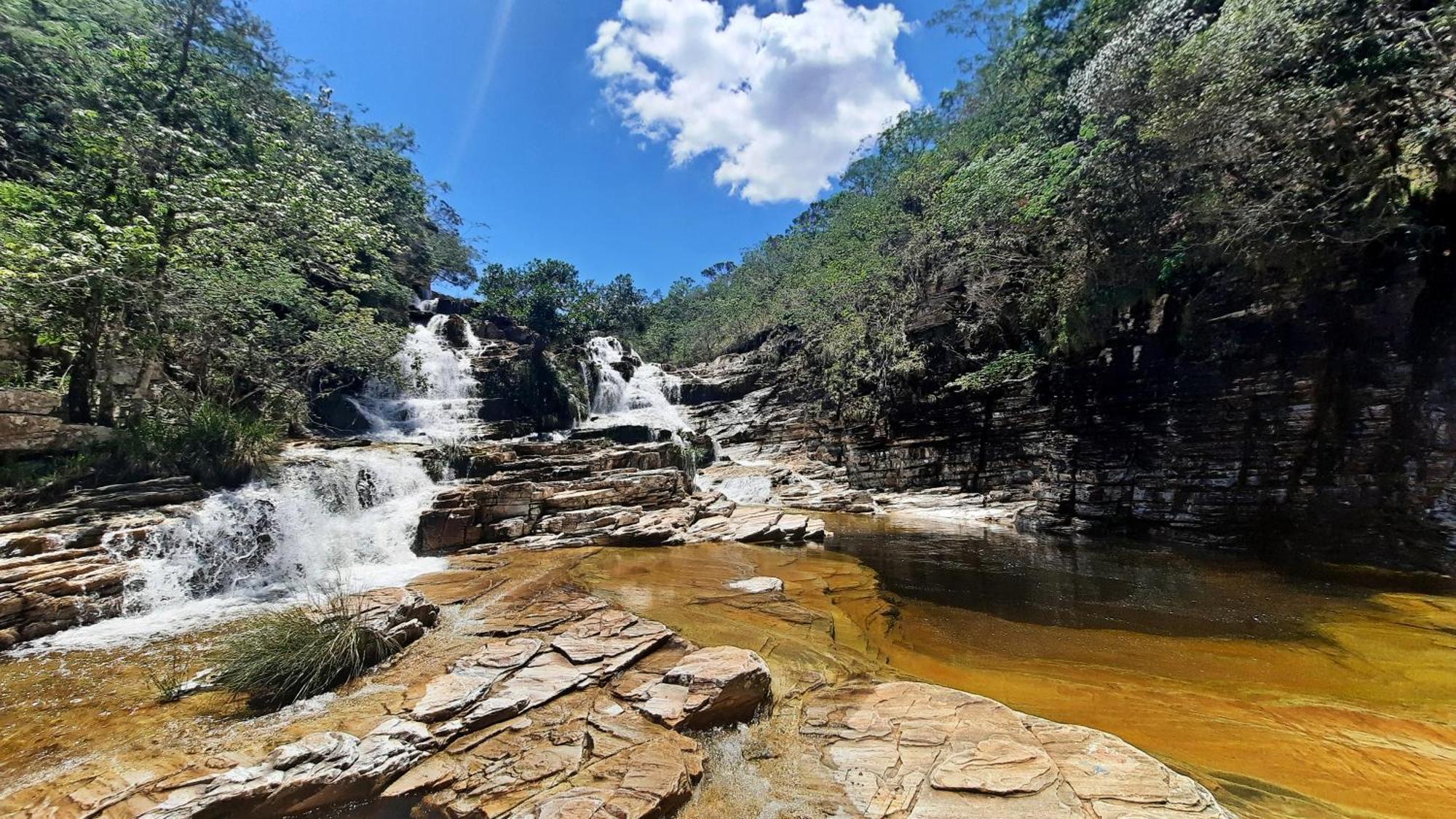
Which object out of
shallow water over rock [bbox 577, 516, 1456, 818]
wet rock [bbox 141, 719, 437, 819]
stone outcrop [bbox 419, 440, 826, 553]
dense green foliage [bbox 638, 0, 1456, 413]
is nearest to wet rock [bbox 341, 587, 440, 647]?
wet rock [bbox 141, 719, 437, 819]

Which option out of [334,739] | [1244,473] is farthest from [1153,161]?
[334,739]

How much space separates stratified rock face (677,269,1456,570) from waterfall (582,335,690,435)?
16311 mm

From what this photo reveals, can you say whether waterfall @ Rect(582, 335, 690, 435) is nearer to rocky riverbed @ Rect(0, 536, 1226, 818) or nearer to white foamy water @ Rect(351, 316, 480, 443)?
white foamy water @ Rect(351, 316, 480, 443)

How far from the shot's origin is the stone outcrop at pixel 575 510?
37.4 ft

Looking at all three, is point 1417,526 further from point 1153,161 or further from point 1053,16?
point 1053,16

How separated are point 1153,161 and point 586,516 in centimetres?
1647

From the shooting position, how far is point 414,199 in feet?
101

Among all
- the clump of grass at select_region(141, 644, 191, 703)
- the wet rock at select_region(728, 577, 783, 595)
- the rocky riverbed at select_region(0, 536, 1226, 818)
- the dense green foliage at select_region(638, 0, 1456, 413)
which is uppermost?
the dense green foliage at select_region(638, 0, 1456, 413)

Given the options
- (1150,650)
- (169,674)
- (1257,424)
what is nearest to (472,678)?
(169,674)

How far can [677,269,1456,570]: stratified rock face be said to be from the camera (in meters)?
8.39

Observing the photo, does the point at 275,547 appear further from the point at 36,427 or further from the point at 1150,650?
the point at 1150,650

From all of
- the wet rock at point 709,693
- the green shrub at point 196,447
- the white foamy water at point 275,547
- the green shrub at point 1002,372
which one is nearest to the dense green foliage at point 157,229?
the green shrub at point 196,447

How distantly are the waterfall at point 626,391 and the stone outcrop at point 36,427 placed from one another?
17.1 m

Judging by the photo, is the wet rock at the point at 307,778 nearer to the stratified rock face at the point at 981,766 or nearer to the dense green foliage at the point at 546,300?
the stratified rock face at the point at 981,766
